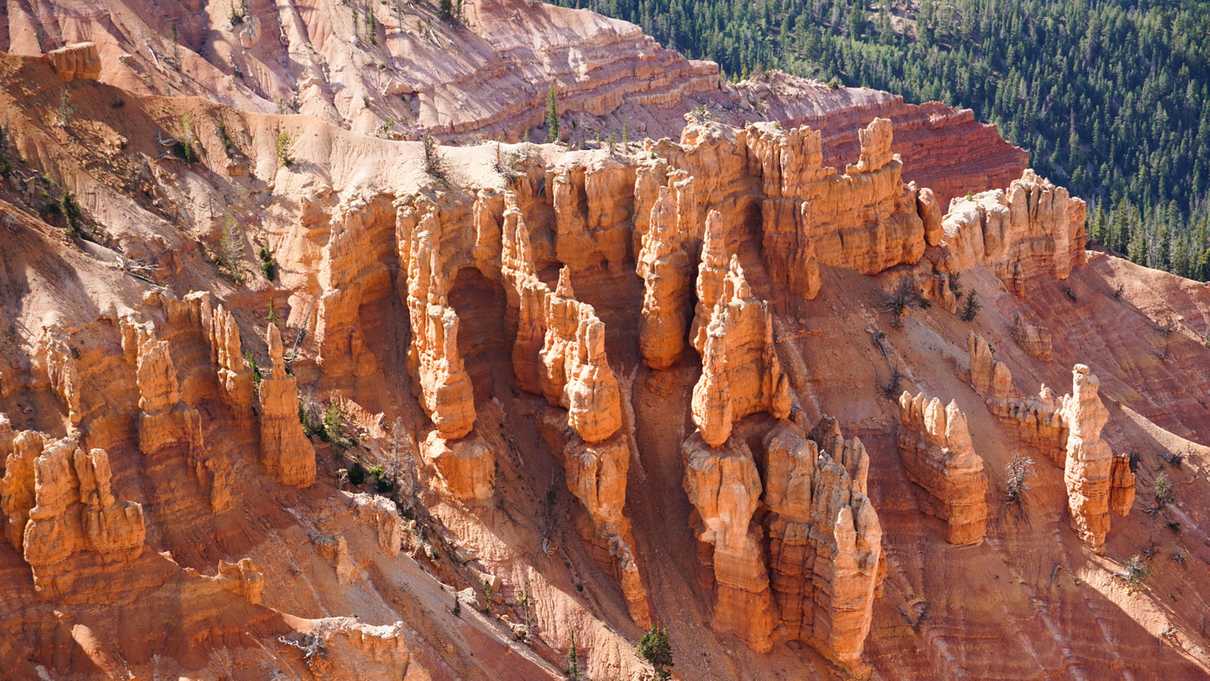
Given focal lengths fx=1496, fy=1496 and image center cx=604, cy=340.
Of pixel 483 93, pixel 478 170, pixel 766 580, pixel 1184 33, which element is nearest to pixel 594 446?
pixel 766 580

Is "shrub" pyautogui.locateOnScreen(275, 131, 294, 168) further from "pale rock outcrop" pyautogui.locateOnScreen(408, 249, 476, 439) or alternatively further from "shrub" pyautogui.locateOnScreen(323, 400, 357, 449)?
"shrub" pyautogui.locateOnScreen(323, 400, 357, 449)

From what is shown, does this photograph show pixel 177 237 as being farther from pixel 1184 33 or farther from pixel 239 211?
pixel 1184 33

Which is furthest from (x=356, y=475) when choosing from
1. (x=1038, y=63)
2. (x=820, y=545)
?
(x=1038, y=63)

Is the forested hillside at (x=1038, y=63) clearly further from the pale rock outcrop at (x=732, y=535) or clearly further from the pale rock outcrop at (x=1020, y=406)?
the pale rock outcrop at (x=732, y=535)

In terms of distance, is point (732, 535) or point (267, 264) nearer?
point (732, 535)

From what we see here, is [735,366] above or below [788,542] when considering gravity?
above

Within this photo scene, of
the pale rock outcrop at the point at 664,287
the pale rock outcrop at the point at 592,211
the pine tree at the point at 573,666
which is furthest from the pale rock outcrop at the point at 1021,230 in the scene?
the pine tree at the point at 573,666

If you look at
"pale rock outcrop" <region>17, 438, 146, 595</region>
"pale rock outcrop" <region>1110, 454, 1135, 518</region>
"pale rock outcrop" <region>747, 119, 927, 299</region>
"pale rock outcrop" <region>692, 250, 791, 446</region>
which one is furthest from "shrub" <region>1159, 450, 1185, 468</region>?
"pale rock outcrop" <region>17, 438, 146, 595</region>

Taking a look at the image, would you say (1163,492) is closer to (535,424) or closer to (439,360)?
(535,424)
